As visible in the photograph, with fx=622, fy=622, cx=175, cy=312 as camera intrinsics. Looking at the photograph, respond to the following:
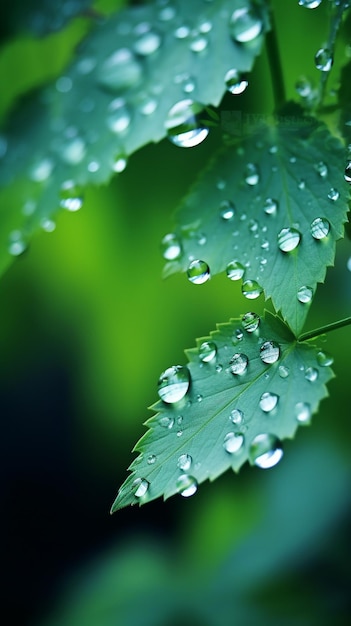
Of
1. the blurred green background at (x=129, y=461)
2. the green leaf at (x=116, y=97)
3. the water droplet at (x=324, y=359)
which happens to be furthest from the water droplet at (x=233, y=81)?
the blurred green background at (x=129, y=461)

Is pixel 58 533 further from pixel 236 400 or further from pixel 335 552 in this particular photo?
pixel 236 400

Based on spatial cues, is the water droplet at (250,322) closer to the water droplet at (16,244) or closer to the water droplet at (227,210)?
the water droplet at (227,210)

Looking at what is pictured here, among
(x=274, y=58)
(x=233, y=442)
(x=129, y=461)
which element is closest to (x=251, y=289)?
(x=233, y=442)

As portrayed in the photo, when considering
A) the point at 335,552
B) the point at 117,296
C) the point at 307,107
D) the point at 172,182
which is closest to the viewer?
the point at 307,107

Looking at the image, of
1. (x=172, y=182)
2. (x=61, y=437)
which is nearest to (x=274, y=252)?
(x=172, y=182)

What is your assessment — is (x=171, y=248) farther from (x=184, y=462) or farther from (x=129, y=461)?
(x=129, y=461)
